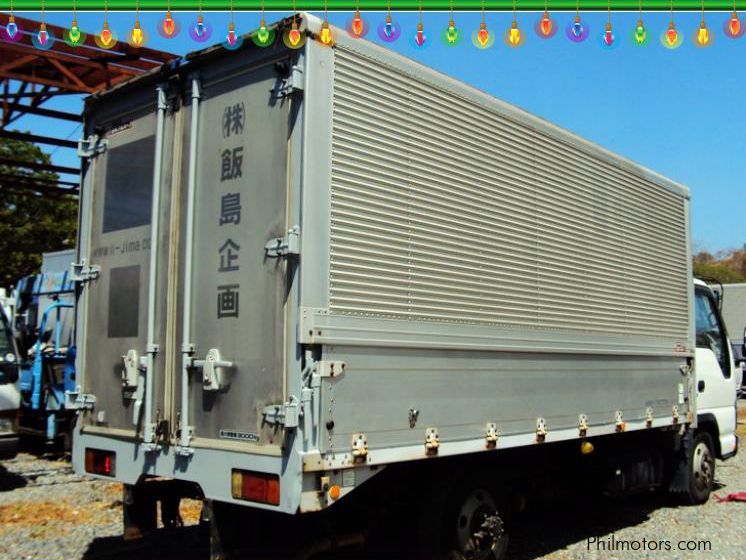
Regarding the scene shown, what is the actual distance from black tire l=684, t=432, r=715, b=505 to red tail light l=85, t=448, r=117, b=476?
20.1 feet

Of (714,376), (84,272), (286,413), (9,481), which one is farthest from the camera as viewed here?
(9,481)

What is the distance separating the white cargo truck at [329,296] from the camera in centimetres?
447

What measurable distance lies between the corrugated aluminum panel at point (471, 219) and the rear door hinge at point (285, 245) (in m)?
0.23

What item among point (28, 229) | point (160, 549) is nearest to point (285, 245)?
point (160, 549)

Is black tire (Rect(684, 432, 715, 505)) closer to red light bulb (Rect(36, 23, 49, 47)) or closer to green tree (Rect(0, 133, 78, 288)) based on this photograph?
red light bulb (Rect(36, 23, 49, 47))

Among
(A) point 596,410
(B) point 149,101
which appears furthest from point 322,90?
(A) point 596,410

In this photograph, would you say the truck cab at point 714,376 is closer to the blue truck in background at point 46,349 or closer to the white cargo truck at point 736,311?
the blue truck in background at point 46,349

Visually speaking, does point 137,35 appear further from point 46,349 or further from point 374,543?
point 46,349

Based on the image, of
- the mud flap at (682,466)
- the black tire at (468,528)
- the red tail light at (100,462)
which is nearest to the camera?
the black tire at (468,528)

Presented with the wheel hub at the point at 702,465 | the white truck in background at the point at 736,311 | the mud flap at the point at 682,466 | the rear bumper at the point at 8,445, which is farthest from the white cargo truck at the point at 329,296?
the white truck in background at the point at 736,311

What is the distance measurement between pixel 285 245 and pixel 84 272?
2171mm

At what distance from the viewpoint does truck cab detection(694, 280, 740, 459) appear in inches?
351

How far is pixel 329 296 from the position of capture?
14.6ft

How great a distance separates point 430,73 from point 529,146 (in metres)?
1.28
